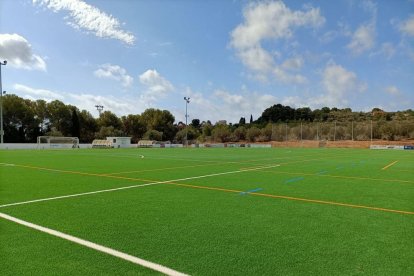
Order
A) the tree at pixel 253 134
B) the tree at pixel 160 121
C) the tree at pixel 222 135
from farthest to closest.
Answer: the tree at pixel 160 121
the tree at pixel 222 135
the tree at pixel 253 134

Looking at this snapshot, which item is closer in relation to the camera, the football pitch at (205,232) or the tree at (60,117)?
the football pitch at (205,232)

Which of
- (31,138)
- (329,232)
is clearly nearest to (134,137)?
(31,138)

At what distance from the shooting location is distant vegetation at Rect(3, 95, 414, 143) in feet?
273

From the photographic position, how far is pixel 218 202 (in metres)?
7.57

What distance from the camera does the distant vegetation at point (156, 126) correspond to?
83.1 m

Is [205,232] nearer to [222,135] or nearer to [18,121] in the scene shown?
[18,121]

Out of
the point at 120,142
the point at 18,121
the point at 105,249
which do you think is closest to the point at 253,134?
the point at 120,142

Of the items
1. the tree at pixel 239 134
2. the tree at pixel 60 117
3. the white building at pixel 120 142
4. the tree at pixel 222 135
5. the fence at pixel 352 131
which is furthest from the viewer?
the tree at pixel 222 135

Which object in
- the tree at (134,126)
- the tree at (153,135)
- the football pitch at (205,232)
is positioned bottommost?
the football pitch at (205,232)

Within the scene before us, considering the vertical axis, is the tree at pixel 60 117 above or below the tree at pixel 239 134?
above

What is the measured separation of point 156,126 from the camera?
379 feet

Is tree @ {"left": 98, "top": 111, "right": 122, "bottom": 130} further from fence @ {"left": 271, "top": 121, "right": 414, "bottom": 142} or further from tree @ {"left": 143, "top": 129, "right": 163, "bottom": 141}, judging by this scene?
fence @ {"left": 271, "top": 121, "right": 414, "bottom": 142}

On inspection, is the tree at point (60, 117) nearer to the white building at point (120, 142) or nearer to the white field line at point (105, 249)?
the white building at point (120, 142)

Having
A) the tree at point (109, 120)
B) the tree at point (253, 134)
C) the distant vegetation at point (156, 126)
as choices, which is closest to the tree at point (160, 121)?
the distant vegetation at point (156, 126)
